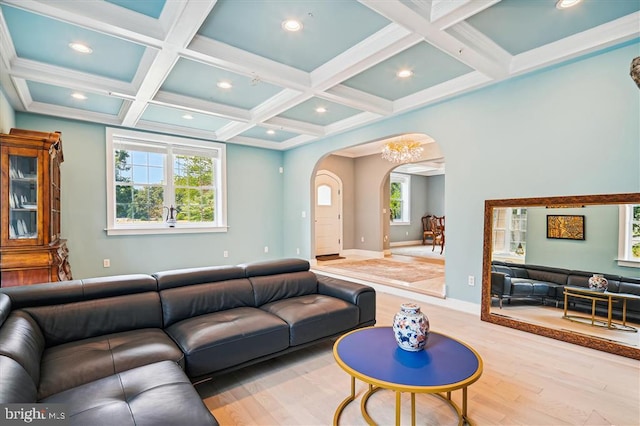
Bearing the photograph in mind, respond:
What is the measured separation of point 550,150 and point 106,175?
6.10 metres

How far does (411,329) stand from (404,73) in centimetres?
281

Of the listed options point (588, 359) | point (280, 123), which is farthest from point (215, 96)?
point (588, 359)

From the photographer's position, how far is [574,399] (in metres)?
1.99

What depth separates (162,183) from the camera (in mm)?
5566

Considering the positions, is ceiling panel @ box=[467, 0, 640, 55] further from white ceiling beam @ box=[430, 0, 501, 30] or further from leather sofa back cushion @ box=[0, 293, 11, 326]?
leather sofa back cushion @ box=[0, 293, 11, 326]

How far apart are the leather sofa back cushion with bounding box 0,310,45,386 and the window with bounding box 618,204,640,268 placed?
4.24 meters

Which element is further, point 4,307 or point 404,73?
point 404,73

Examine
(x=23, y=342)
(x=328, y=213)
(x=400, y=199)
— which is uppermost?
(x=400, y=199)

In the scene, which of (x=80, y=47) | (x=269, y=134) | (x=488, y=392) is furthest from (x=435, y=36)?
(x=269, y=134)

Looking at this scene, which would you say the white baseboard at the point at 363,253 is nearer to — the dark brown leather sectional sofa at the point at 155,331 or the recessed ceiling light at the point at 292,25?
the dark brown leather sectional sofa at the point at 155,331

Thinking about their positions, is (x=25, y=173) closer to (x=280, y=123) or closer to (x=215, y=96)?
(x=215, y=96)

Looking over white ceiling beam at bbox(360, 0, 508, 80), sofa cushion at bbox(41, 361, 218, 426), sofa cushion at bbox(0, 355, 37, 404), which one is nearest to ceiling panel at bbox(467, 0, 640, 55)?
white ceiling beam at bbox(360, 0, 508, 80)

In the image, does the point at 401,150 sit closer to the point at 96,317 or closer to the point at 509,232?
the point at 509,232

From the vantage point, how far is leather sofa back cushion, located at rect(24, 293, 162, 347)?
1918mm
